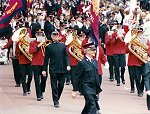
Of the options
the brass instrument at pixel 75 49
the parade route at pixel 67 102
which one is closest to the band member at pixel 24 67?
the parade route at pixel 67 102

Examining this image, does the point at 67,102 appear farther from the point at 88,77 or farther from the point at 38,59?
the point at 88,77

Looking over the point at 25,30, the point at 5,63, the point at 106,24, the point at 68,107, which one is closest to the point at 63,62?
the point at 68,107

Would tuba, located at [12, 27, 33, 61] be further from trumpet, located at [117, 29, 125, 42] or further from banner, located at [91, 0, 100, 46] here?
trumpet, located at [117, 29, 125, 42]

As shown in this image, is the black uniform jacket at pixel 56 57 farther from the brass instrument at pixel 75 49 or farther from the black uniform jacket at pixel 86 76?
the black uniform jacket at pixel 86 76

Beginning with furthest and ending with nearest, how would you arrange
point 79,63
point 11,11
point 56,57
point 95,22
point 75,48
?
point 75,48
point 11,11
point 56,57
point 95,22
point 79,63

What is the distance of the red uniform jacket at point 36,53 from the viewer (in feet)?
51.2

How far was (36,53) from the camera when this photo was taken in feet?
52.0

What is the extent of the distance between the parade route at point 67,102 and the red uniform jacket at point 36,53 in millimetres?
1028

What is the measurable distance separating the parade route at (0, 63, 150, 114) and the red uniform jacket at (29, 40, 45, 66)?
1028mm

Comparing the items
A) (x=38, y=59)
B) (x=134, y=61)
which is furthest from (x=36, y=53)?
(x=134, y=61)

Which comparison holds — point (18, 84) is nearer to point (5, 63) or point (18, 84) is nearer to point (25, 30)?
point (25, 30)

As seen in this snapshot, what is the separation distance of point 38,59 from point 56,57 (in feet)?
3.98

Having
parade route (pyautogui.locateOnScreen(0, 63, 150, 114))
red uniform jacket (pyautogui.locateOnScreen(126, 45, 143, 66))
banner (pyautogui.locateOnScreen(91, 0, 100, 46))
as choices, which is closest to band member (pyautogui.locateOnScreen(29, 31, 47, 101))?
parade route (pyautogui.locateOnScreen(0, 63, 150, 114))

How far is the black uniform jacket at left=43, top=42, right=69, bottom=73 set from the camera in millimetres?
14641
